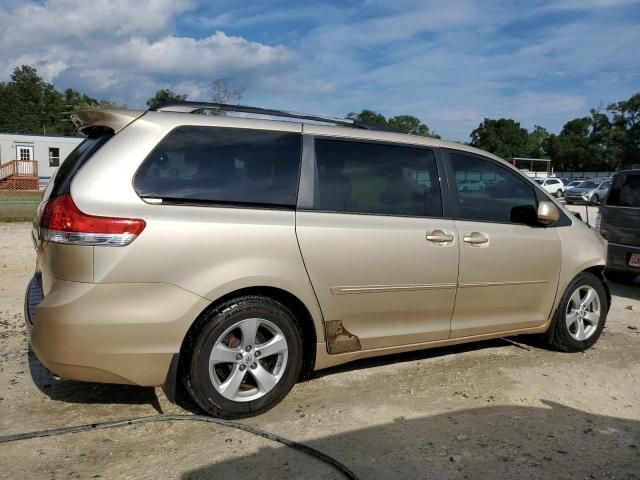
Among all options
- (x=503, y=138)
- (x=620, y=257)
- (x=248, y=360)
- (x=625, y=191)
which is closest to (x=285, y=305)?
(x=248, y=360)

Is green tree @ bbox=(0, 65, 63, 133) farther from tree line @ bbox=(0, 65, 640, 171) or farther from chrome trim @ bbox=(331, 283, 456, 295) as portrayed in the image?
chrome trim @ bbox=(331, 283, 456, 295)

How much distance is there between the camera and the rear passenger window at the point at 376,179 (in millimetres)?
3641

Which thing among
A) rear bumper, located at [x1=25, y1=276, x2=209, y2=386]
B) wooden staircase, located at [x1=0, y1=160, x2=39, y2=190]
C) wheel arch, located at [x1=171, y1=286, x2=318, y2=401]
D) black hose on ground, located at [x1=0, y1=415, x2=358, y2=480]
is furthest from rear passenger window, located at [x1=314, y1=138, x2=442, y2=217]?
wooden staircase, located at [x1=0, y1=160, x2=39, y2=190]

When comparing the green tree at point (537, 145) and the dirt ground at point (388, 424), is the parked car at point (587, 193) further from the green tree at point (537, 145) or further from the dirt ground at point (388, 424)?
the green tree at point (537, 145)

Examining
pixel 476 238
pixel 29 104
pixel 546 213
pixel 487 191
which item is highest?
pixel 29 104

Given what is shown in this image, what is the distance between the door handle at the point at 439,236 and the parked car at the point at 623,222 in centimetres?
422

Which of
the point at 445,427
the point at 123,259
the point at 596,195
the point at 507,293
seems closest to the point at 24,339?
the point at 123,259

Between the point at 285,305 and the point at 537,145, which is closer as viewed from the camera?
the point at 285,305

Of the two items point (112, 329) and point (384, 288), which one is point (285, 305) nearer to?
point (384, 288)

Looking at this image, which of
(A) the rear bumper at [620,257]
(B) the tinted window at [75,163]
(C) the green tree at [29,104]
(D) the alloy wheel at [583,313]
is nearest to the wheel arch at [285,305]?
(B) the tinted window at [75,163]

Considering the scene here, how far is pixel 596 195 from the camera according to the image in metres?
34.1

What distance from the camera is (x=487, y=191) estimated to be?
439cm

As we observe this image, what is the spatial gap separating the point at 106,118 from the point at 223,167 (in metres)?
0.75

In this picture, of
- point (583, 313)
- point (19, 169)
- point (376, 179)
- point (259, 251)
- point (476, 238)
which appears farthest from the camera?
point (19, 169)
